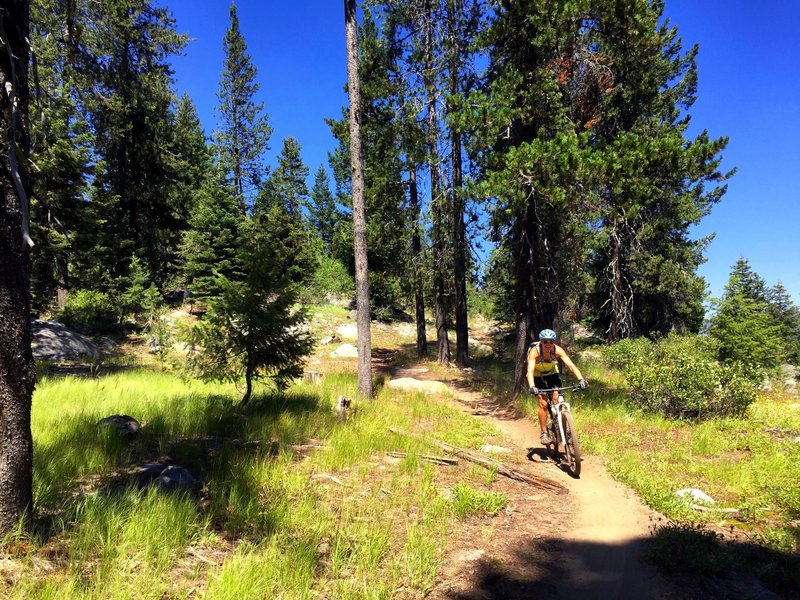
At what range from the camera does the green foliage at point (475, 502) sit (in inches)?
212

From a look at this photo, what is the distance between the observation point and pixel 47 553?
11.4ft

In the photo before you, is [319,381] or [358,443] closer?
[358,443]

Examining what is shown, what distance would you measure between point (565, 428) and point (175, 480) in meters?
5.75

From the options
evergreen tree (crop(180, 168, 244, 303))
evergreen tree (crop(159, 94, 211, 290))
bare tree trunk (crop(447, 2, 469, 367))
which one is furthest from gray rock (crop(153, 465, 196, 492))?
evergreen tree (crop(159, 94, 211, 290))

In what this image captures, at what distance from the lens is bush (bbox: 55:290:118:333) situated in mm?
19391

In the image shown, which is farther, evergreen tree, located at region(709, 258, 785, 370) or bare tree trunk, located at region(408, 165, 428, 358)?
bare tree trunk, located at region(408, 165, 428, 358)

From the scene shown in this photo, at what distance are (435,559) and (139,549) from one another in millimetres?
2706

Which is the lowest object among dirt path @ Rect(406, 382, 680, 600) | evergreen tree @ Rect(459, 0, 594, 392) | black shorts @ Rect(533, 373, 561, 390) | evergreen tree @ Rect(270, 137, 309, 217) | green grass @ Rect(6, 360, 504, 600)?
dirt path @ Rect(406, 382, 680, 600)

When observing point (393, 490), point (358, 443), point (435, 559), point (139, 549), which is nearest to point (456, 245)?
point (358, 443)

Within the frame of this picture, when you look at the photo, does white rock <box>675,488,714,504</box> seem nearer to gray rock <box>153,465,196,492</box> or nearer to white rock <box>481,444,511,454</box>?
white rock <box>481,444,511,454</box>

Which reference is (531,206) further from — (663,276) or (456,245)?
(663,276)

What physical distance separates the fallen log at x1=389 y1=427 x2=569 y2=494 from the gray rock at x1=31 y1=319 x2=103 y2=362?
46.9 feet

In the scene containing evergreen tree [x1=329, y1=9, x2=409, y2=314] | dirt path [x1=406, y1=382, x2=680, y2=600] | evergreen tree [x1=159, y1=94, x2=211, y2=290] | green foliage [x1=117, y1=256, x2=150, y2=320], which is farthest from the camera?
evergreen tree [x1=159, y1=94, x2=211, y2=290]

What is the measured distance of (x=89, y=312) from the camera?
65.3ft
